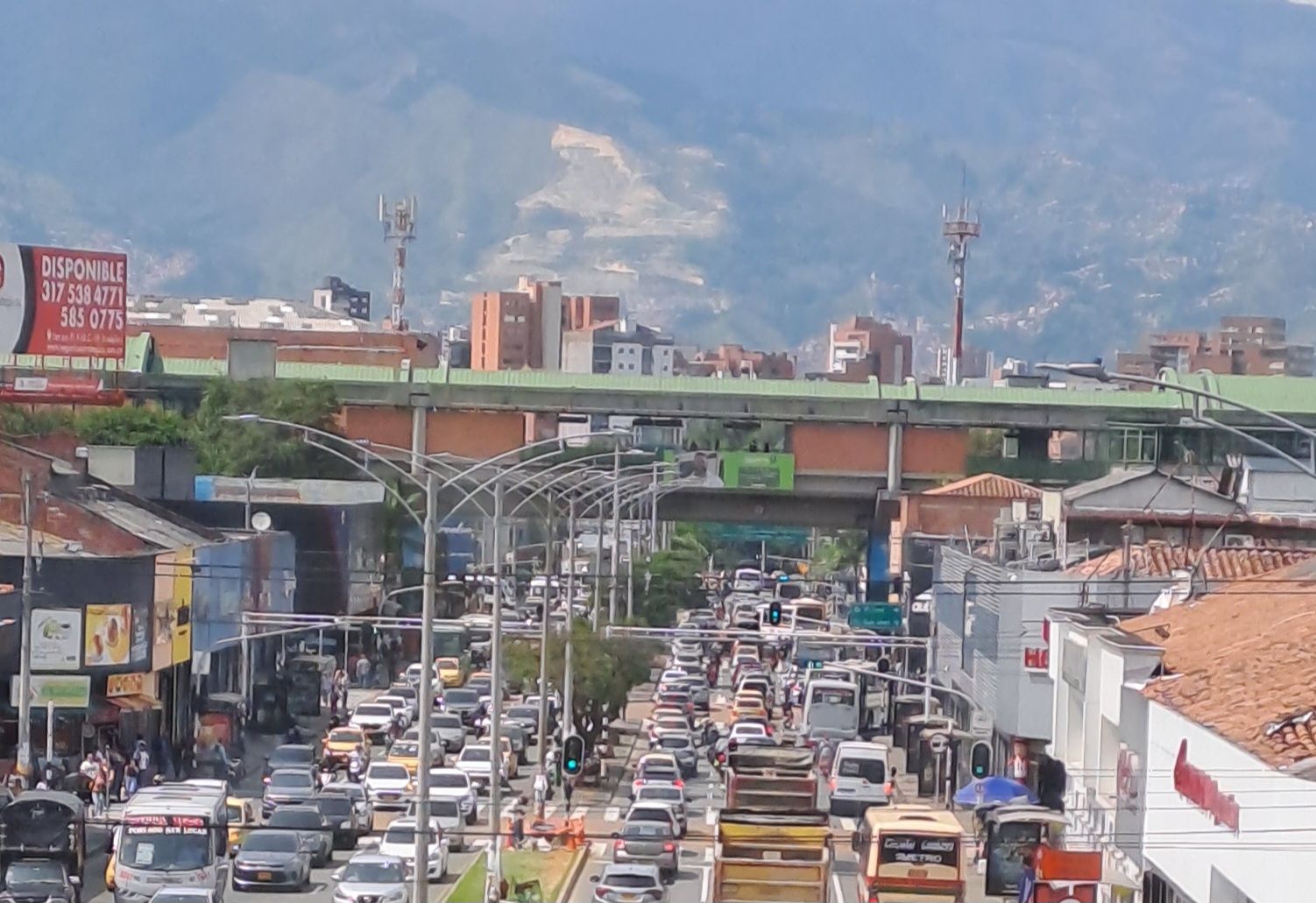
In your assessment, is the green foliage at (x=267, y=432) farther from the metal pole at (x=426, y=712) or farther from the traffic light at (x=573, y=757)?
the metal pole at (x=426, y=712)

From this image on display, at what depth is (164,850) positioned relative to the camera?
120ft

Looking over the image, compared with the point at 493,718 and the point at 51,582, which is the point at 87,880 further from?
the point at 51,582

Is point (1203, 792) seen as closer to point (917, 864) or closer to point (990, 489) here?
point (917, 864)

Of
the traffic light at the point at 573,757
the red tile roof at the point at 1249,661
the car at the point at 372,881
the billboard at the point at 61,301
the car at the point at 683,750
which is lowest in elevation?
the car at the point at 683,750

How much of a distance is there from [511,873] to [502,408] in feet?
216

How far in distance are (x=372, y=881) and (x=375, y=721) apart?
25720mm

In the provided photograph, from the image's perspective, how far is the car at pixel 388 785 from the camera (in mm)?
49312

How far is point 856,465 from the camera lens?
4161 inches

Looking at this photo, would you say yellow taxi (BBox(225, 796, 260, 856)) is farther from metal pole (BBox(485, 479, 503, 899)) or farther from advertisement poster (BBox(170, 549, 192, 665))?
advertisement poster (BBox(170, 549, 192, 665))

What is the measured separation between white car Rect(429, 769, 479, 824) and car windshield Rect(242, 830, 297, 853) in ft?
25.3

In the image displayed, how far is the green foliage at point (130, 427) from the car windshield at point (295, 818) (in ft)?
159

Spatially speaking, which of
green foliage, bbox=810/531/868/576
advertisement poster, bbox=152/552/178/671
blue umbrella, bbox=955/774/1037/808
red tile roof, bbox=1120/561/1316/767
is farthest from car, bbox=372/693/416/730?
green foliage, bbox=810/531/868/576

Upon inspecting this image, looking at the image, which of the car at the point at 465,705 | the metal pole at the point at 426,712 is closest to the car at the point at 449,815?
the metal pole at the point at 426,712

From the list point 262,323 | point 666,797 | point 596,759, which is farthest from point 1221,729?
point 262,323
